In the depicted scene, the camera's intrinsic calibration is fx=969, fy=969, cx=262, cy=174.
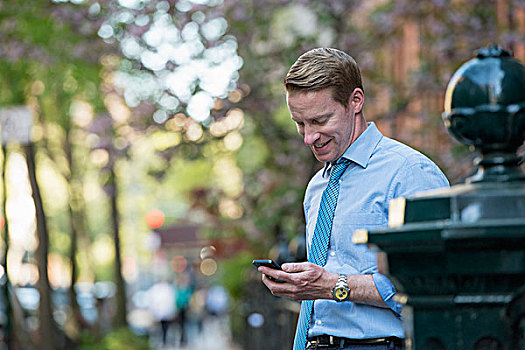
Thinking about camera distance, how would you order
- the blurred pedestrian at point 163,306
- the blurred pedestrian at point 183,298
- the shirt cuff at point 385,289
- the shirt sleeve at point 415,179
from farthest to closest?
1. the blurred pedestrian at point 183,298
2. the blurred pedestrian at point 163,306
3. the shirt sleeve at point 415,179
4. the shirt cuff at point 385,289

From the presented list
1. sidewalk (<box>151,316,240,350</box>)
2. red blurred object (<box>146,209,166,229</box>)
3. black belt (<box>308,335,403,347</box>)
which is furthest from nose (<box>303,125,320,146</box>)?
red blurred object (<box>146,209,166,229</box>)

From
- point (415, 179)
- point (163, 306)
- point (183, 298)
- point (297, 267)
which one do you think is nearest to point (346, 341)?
point (297, 267)

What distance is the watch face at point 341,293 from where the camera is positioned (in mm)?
3111

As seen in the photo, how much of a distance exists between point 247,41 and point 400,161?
980cm

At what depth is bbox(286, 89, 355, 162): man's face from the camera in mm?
3225

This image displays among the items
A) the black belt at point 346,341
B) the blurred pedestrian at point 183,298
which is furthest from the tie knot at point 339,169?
the blurred pedestrian at point 183,298

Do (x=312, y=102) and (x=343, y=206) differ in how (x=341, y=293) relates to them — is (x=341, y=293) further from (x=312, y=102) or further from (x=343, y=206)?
(x=312, y=102)

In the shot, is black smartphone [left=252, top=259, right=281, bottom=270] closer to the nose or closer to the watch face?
the watch face

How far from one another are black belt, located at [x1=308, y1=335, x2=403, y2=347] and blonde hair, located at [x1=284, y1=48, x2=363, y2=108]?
787 mm

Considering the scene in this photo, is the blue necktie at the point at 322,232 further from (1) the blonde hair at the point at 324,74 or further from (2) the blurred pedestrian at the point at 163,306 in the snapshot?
(2) the blurred pedestrian at the point at 163,306

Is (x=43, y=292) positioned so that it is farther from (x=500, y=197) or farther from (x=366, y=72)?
(x=500, y=197)

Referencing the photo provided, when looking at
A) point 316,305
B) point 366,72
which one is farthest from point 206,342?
point 316,305

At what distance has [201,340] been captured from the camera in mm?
26766

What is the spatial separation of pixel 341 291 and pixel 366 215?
0.27m
